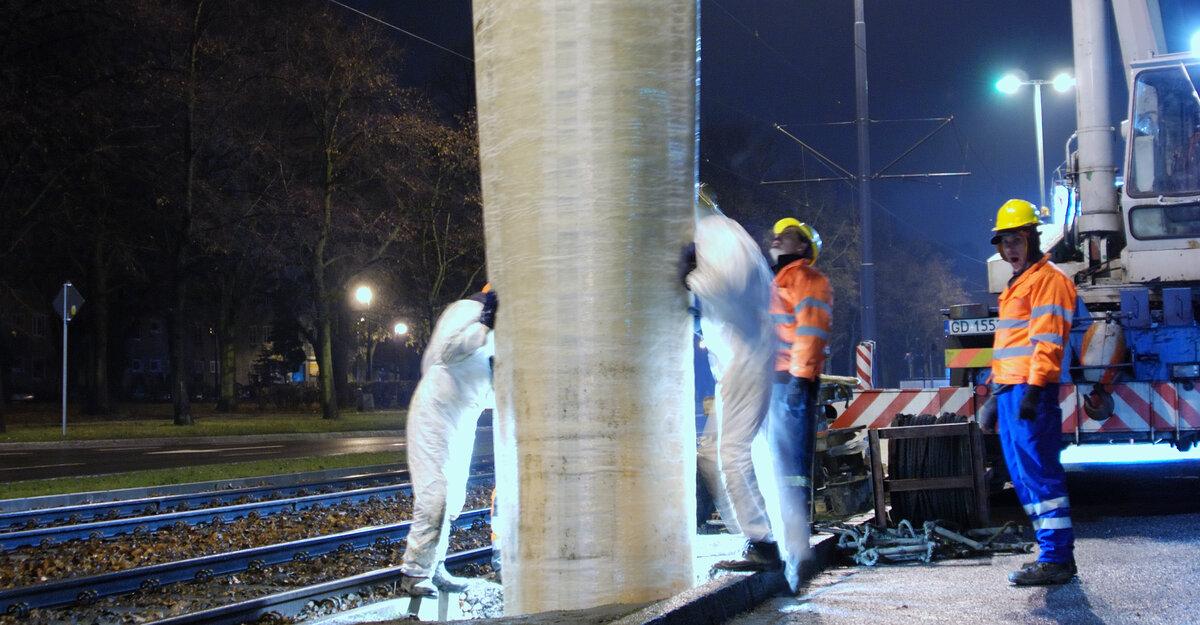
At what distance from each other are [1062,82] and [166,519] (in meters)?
18.9

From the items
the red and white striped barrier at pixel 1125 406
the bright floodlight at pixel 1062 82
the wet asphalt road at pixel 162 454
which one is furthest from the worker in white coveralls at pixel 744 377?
the bright floodlight at pixel 1062 82

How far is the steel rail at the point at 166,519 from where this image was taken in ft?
33.5

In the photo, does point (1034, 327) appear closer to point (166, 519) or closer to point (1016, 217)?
point (1016, 217)

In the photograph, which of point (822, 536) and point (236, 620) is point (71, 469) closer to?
point (236, 620)

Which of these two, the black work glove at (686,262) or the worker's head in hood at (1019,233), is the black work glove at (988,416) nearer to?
the worker's head in hood at (1019,233)

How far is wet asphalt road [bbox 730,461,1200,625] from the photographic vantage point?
5000 mm

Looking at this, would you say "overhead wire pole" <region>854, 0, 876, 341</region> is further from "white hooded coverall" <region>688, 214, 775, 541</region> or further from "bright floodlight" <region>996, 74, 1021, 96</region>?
"white hooded coverall" <region>688, 214, 775, 541</region>

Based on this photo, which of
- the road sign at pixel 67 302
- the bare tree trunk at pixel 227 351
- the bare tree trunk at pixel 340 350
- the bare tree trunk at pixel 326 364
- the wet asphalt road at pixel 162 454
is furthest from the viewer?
the bare tree trunk at pixel 227 351

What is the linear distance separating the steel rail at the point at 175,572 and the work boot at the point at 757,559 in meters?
4.55

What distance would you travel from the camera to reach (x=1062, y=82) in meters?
23.4

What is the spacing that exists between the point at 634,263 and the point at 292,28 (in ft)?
91.3

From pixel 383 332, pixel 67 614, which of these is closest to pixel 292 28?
pixel 383 332

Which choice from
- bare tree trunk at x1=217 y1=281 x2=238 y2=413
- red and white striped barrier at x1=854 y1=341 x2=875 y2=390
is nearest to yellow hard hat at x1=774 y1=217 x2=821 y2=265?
red and white striped barrier at x1=854 y1=341 x2=875 y2=390

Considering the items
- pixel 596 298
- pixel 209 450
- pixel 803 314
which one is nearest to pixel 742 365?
pixel 596 298
